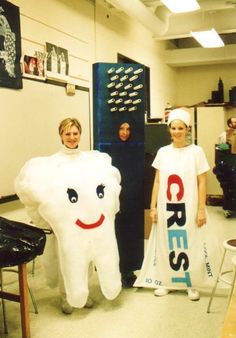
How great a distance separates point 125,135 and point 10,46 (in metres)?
1.15

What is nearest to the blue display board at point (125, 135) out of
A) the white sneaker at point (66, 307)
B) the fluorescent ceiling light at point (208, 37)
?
the white sneaker at point (66, 307)

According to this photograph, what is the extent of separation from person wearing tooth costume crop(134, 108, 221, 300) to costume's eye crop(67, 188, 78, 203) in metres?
0.67

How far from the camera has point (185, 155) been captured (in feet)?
9.48

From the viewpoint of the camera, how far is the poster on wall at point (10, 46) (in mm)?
3078

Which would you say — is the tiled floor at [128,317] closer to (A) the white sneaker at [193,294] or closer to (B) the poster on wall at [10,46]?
(A) the white sneaker at [193,294]

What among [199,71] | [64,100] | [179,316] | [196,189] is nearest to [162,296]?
[179,316]

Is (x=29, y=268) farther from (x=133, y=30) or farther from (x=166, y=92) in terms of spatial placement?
(x=166, y=92)

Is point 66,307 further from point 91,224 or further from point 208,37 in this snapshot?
point 208,37

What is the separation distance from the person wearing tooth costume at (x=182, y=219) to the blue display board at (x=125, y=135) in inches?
7.6

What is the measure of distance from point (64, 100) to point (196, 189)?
172 cm

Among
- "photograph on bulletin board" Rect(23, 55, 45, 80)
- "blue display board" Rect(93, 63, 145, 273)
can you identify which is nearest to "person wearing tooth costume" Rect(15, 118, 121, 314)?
"blue display board" Rect(93, 63, 145, 273)

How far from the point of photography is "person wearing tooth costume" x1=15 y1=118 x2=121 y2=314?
2.48 meters

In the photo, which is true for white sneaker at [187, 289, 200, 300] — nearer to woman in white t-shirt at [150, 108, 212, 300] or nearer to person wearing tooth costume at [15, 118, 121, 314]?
woman in white t-shirt at [150, 108, 212, 300]

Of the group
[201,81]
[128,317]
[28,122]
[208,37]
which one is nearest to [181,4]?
[208,37]
